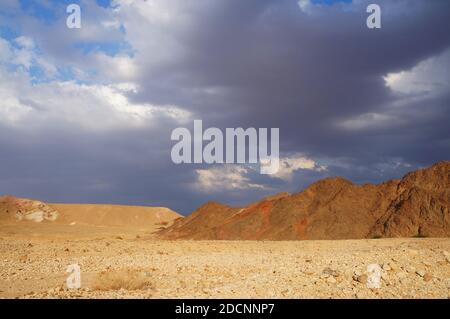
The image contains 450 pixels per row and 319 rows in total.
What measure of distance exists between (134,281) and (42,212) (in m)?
54.5

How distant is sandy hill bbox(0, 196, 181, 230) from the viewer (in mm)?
56125

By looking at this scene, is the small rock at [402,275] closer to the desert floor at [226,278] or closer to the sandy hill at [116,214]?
the desert floor at [226,278]

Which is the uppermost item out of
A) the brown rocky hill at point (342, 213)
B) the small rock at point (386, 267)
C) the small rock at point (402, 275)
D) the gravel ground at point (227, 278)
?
the brown rocky hill at point (342, 213)

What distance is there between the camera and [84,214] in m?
79.0

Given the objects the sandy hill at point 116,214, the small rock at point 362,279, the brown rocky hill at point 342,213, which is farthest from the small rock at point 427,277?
the sandy hill at point 116,214

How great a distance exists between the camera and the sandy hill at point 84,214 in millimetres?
56125

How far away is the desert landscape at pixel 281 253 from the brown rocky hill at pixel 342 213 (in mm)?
83

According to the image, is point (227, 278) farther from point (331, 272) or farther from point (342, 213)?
point (342, 213)

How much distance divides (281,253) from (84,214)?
220ft

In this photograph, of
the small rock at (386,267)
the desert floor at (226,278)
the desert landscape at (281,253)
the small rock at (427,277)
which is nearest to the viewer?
the desert floor at (226,278)

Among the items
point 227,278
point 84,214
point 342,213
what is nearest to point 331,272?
point 227,278

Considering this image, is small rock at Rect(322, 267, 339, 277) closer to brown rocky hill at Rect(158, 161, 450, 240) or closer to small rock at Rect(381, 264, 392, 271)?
small rock at Rect(381, 264, 392, 271)

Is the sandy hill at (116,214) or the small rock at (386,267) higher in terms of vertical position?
the sandy hill at (116,214)

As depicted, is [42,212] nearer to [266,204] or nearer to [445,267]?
[266,204]
